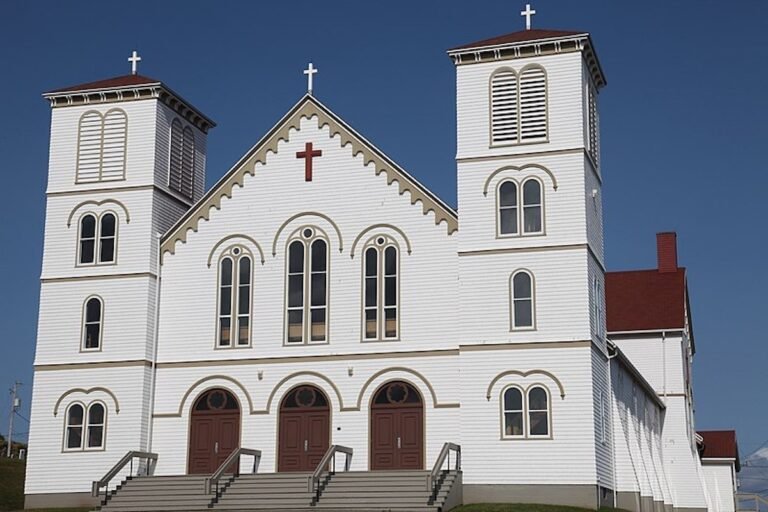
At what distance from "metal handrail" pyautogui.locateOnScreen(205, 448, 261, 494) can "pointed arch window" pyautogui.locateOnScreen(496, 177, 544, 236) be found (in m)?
9.82

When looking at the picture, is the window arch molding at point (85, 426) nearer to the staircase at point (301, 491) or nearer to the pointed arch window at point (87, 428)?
the pointed arch window at point (87, 428)

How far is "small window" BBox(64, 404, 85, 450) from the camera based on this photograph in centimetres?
3662

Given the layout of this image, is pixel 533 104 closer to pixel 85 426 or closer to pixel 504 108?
pixel 504 108

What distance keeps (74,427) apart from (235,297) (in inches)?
251

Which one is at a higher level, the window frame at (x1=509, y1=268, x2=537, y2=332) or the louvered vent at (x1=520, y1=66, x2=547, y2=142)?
the louvered vent at (x1=520, y1=66, x2=547, y2=142)

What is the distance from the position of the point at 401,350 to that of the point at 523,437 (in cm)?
481

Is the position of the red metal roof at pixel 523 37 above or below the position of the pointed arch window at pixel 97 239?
above

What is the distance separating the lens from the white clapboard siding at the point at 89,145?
38812 millimetres

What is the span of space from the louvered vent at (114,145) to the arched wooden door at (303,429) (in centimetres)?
949

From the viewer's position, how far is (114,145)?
1526 inches

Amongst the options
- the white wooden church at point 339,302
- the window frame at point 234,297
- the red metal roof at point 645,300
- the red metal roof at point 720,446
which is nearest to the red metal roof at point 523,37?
the white wooden church at point 339,302

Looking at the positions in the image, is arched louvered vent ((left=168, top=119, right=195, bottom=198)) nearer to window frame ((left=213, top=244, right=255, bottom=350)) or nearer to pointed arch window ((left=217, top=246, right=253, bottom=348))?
window frame ((left=213, top=244, right=255, bottom=350))

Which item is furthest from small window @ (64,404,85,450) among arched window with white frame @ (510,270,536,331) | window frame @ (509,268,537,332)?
arched window with white frame @ (510,270,536,331)

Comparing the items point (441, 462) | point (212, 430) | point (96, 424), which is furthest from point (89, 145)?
point (441, 462)
